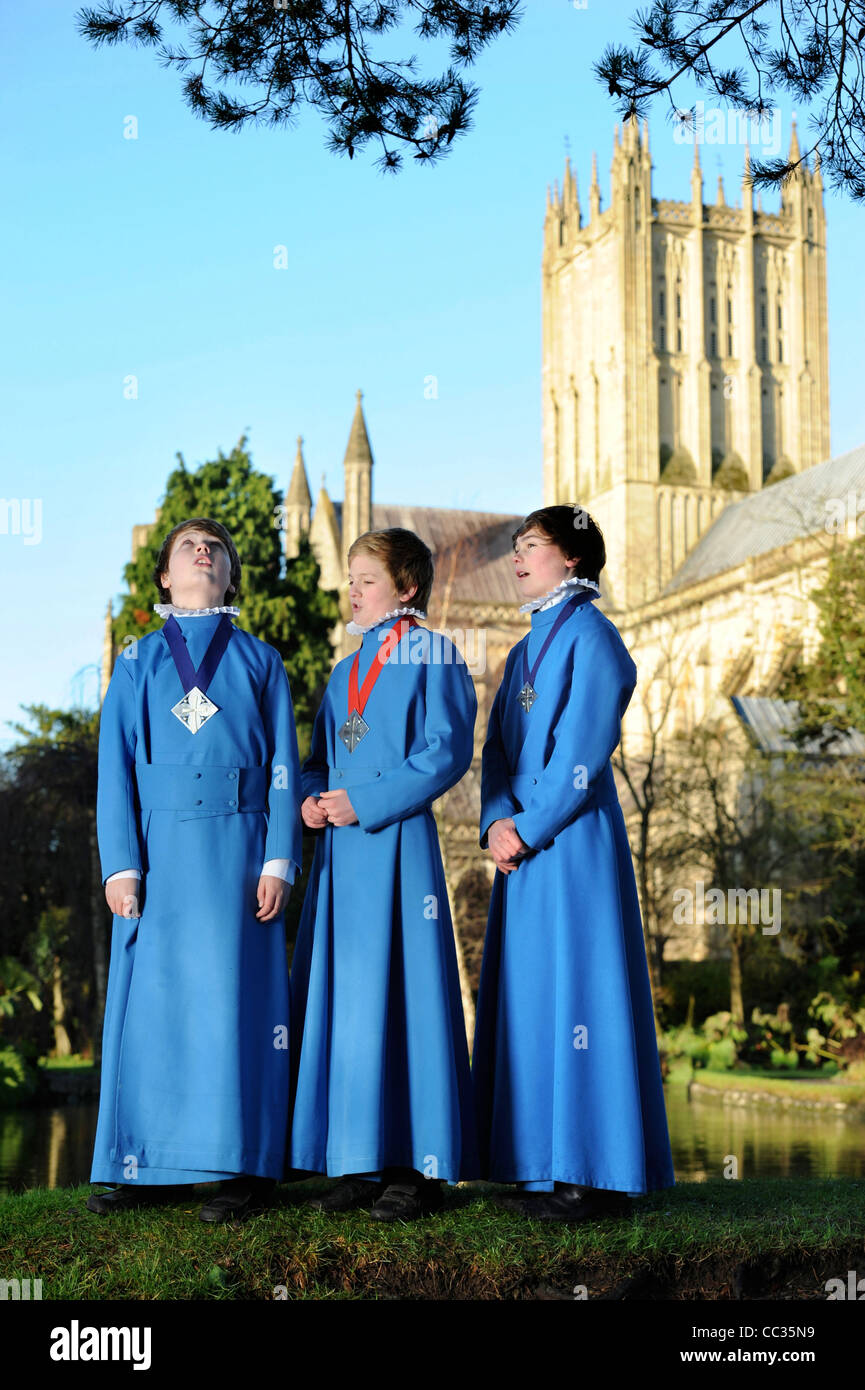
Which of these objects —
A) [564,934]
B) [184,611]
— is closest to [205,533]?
[184,611]

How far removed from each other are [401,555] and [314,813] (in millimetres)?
941

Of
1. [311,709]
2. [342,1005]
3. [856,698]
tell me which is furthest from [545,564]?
[311,709]

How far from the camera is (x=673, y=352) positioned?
68062mm

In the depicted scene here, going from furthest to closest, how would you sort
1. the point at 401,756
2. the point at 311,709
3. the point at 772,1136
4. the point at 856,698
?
the point at 311,709, the point at 856,698, the point at 772,1136, the point at 401,756

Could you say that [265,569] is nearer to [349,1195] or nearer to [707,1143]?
[707,1143]

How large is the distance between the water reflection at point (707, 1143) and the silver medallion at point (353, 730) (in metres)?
4.33

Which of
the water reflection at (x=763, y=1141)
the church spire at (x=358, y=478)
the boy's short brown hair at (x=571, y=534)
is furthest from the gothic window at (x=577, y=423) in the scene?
the boy's short brown hair at (x=571, y=534)

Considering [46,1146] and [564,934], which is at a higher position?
[564,934]

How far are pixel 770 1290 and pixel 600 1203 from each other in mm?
580

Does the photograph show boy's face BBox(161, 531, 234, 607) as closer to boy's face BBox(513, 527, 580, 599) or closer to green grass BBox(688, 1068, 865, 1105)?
boy's face BBox(513, 527, 580, 599)
